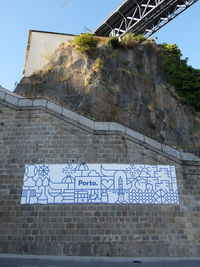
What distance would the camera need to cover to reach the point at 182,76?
18625 mm

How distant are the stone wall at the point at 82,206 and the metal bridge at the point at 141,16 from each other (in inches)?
638

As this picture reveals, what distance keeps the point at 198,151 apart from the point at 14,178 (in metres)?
11.1

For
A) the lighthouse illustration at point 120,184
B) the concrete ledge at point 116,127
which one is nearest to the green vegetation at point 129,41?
the concrete ledge at point 116,127

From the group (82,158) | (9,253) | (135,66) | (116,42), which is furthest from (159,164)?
(116,42)

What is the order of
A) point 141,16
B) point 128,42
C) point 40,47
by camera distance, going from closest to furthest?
1. point 40,47
2. point 128,42
3. point 141,16

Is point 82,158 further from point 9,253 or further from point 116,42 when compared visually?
point 116,42

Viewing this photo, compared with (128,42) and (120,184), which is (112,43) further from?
(120,184)

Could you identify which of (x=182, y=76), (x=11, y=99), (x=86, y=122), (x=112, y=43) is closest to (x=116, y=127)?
(x=86, y=122)

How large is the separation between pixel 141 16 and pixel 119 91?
9881 millimetres

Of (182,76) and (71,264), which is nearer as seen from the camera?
(71,264)

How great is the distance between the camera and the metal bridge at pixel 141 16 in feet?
69.8

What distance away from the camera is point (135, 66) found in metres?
18.8

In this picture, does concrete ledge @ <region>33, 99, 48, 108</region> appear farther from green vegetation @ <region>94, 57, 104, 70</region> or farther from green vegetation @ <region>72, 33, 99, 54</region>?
green vegetation @ <region>72, 33, 99, 54</region>

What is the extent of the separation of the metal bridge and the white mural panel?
1731 cm
